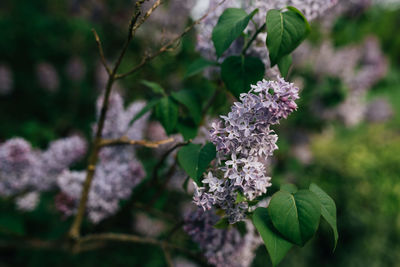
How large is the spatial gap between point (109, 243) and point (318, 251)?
1.99 meters

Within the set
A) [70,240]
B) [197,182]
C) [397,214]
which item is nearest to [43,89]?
→ [70,240]

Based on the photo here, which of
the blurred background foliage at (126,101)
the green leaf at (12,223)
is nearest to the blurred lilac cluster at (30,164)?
the green leaf at (12,223)

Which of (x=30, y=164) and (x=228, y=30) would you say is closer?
(x=228, y=30)

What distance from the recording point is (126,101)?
235 cm

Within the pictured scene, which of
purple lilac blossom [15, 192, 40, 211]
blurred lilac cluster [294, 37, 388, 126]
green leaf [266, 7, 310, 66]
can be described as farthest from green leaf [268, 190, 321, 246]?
blurred lilac cluster [294, 37, 388, 126]

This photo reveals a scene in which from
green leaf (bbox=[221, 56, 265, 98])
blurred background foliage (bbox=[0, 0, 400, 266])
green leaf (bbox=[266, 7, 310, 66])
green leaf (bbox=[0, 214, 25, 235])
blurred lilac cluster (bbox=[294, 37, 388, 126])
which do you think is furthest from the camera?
blurred lilac cluster (bbox=[294, 37, 388, 126])

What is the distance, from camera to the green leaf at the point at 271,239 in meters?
0.56

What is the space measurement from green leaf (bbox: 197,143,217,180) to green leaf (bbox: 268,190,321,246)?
0.15 metres

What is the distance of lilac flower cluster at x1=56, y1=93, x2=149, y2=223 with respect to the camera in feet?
3.70

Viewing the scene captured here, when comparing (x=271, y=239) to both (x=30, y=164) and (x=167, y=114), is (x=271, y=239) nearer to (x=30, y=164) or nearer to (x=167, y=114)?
(x=167, y=114)

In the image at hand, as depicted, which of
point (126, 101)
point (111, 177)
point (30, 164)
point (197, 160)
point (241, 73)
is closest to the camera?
point (197, 160)

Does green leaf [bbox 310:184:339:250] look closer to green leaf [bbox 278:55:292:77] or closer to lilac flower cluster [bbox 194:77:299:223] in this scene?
lilac flower cluster [bbox 194:77:299:223]

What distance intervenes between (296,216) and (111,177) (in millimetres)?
736

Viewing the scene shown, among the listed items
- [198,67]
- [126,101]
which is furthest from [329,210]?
[126,101]
